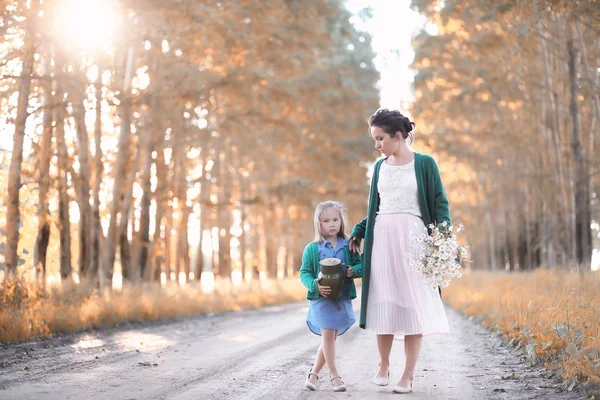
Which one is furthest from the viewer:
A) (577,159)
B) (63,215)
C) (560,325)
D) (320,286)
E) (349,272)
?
(63,215)

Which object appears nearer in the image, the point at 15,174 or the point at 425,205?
the point at 425,205

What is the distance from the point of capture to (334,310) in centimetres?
679

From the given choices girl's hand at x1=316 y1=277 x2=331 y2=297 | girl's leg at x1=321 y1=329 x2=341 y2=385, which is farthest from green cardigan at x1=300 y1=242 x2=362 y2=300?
girl's leg at x1=321 y1=329 x2=341 y2=385

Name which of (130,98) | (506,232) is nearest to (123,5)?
Result: (130,98)

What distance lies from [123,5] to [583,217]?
10651 millimetres

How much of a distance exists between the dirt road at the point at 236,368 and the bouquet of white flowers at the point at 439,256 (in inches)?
38.1

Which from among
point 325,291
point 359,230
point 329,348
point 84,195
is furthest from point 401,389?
point 84,195

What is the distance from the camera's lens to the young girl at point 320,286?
22.1 feet

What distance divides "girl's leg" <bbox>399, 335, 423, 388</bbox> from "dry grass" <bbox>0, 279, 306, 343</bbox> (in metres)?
5.85

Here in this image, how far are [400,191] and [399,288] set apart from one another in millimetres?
832

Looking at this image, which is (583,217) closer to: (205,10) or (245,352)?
(205,10)

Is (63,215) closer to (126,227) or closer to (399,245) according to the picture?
(126,227)

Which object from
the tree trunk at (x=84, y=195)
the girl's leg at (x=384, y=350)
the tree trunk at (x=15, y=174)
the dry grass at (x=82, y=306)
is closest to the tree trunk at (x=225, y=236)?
the dry grass at (x=82, y=306)

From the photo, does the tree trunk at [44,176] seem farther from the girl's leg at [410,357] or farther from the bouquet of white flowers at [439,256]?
the bouquet of white flowers at [439,256]
